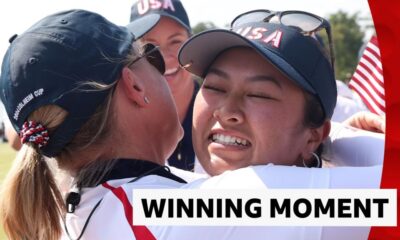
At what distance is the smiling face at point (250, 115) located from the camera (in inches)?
78.9

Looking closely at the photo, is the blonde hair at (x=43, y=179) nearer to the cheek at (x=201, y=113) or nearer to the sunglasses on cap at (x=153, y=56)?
the sunglasses on cap at (x=153, y=56)

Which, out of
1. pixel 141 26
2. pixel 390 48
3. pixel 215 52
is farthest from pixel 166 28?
pixel 390 48

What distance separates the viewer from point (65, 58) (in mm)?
1864

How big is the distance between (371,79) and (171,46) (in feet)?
4.85

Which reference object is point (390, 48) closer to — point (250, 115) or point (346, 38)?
point (250, 115)

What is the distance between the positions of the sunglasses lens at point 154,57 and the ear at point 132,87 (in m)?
0.18

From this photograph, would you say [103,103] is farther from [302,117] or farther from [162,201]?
[302,117]

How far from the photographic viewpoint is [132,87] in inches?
78.8

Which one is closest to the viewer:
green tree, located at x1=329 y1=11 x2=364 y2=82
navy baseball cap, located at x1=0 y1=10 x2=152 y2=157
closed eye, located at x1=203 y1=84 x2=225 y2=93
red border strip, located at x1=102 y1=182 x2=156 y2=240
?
red border strip, located at x1=102 y1=182 x2=156 y2=240

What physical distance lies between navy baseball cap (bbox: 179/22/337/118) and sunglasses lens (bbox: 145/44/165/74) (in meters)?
0.11

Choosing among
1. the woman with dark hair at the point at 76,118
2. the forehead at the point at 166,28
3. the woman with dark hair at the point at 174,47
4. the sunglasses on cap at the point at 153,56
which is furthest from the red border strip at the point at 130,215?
the forehead at the point at 166,28

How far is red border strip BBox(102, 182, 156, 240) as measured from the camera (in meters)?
1.70

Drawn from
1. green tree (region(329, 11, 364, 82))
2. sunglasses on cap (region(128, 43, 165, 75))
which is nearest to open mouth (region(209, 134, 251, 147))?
sunglasses on cap (region(128, 43, 165, 75))

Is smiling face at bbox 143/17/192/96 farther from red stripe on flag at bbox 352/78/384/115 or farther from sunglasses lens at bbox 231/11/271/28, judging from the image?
sunglasses lens at bbox 231/11/271/28
